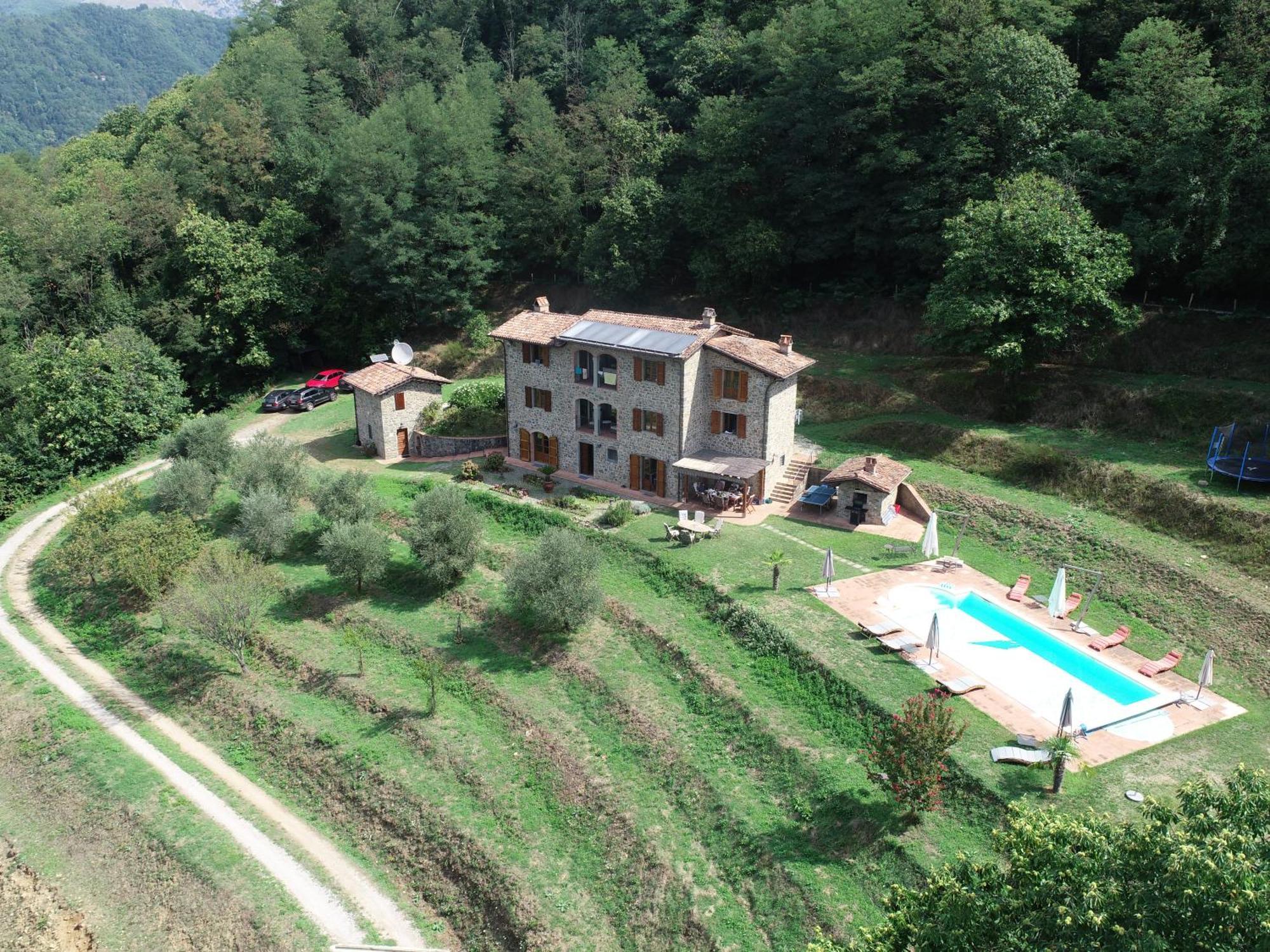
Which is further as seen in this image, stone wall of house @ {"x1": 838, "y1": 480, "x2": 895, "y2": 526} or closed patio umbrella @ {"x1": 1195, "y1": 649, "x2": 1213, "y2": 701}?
stone wall of house @ {"x1": 838, "y1": 480, "x2": 895, "y2": 526}

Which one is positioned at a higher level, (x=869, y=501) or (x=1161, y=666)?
(x=869, y=501)

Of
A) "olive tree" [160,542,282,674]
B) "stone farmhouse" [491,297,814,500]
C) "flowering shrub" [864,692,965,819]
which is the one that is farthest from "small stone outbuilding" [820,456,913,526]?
"olive tree" [160,542,282,674]

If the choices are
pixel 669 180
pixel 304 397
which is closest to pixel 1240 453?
pixel 669 180

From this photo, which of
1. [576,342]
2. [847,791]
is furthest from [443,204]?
[847,791]

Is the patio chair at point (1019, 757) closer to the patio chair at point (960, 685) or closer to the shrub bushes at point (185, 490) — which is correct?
the patio chair at point (960, 685)

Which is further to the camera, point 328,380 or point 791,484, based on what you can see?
point 328,380

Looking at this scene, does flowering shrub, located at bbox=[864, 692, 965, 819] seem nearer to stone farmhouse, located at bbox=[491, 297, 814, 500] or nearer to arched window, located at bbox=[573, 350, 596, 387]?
stone farmhouse, located at bbox=[491, 297, 814, 500]

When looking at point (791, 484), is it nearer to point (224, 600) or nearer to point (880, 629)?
point (880, 629)
